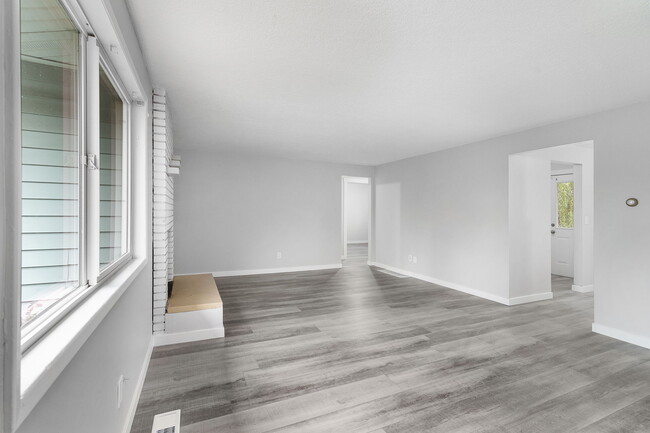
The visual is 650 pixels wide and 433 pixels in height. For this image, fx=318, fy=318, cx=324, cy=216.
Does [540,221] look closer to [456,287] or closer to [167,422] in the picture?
[456,287]

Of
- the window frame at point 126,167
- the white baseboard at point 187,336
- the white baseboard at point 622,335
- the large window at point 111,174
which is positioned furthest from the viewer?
the white baseboard at point 622,335

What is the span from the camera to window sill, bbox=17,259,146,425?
68 centimetres

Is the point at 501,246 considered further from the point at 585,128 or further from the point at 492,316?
the point at 585,128

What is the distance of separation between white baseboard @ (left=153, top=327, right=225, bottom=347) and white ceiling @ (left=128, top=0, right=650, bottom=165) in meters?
2.26

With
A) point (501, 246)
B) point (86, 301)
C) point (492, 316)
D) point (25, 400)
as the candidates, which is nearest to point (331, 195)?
point (501, 246)

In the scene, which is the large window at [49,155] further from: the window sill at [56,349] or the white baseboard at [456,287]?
the white baseboard at [456,287]

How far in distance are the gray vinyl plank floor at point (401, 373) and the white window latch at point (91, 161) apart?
4.91ft

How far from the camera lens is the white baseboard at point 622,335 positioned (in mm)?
3041

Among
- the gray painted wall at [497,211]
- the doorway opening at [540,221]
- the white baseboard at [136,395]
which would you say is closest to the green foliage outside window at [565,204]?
the doorway opening at [540,221]

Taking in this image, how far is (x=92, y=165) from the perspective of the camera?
1397 millimetres

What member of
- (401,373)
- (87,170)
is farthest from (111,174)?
(401,373)

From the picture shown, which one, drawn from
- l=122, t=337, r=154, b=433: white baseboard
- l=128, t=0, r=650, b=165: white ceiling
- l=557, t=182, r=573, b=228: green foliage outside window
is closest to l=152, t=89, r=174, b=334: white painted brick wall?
l=128, t=0, r=650, b=165: white ceiling

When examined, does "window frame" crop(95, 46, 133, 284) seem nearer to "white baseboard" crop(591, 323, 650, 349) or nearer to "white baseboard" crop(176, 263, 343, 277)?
"white baseboard" crop(176, 263, 343, 277)

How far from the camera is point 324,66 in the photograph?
239 cm
